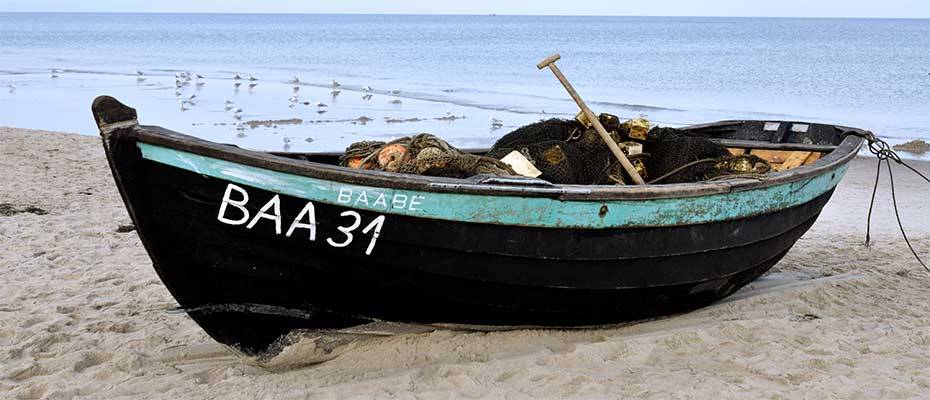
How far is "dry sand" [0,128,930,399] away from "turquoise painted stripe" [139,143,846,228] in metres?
0.70

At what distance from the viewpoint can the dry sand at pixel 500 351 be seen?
160 inches

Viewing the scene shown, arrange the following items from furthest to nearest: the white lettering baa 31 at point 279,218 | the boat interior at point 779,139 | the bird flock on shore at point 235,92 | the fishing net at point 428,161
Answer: the bird flock on shore at point 235,92, the boat interior at point 779,139, the fishing net at point 428,161, the white lettering baa 31 at point 279,218

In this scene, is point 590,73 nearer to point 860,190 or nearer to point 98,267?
point 860,190

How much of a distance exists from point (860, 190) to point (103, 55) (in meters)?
38.5

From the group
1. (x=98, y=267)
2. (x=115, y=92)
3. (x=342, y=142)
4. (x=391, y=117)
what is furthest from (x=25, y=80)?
(x=98, y=267)

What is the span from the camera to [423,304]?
4.20m

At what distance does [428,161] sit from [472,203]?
625 millimetres

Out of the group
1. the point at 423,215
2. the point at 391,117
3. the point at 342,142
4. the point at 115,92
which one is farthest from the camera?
the point at 115,92

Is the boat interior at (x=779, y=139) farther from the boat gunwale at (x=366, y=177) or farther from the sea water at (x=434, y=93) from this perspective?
the sea water at (x=434, y=93)

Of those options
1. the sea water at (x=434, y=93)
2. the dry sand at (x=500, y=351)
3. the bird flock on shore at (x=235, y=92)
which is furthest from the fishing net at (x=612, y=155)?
the bird flock on shore at (x=235, y=92)

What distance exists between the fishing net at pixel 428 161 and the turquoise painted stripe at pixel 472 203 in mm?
484

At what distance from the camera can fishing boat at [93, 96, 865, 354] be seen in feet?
12.2

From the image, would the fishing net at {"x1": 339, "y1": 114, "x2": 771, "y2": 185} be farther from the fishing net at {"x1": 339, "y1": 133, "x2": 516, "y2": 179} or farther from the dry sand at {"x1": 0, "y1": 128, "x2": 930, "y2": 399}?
the dry sand at {"x1": 0, "y1": 128, "x2": 930, "y2": 399}

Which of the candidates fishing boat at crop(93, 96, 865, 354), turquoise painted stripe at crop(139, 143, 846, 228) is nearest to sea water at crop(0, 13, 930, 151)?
fishing boat at crop(93, 96, 865, 354)
